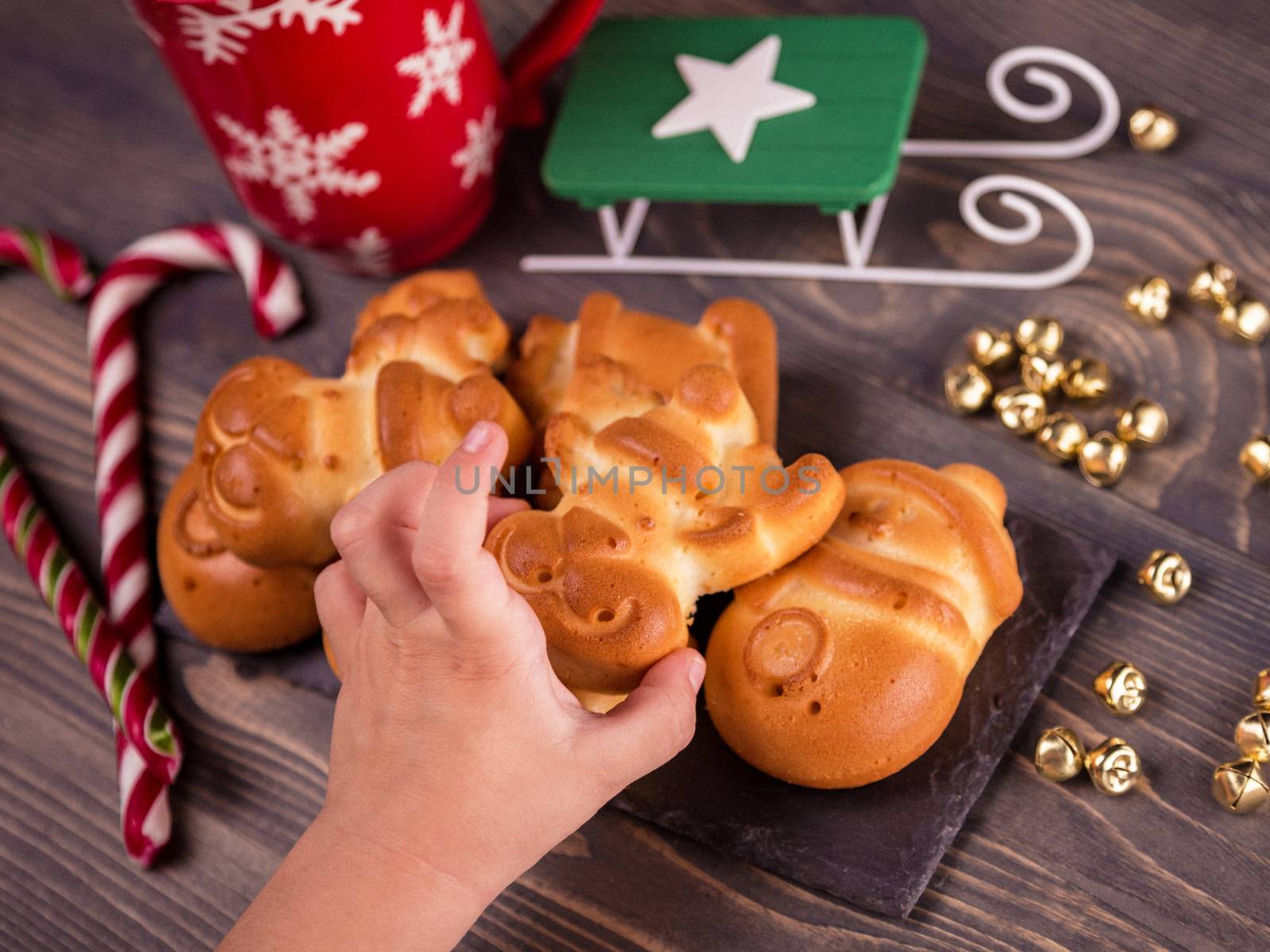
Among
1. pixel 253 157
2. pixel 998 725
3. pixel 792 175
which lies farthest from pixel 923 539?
pixel 253 157

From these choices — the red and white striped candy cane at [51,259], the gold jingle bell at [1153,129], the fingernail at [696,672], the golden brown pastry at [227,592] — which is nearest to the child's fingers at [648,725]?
the fingernail at [696,672]

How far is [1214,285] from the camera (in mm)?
1104

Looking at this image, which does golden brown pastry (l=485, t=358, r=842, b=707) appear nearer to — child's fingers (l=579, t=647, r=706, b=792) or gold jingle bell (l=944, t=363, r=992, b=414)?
child's fingers (l=579, t=647, r=706, b=792)

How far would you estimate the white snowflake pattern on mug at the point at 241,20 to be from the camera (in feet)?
3.18

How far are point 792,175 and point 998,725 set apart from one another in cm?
49

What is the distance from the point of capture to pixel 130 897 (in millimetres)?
1018

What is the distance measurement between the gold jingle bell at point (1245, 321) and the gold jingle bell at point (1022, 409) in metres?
0.18

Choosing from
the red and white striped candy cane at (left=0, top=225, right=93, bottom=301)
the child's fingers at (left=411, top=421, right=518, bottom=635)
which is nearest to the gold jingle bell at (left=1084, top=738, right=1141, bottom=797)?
the child's fingers at (left=411, top=421, right=518, bottom=635)

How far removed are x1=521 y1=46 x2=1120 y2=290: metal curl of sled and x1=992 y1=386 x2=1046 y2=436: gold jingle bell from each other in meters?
0.15

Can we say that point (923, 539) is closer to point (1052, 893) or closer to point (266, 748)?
point (1052, 893)

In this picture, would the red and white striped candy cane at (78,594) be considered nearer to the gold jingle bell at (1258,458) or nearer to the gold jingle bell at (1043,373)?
the gold jingle bell at (1043,373)

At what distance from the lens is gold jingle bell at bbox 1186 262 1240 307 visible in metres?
1.10

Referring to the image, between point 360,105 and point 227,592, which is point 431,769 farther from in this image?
point 360,105

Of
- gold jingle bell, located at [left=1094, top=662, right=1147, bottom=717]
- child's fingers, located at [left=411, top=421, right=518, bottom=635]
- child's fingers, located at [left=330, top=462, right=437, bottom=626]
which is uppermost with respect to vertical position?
child's fingers, located at [left=411, top=421, right=518, bottom=635]
